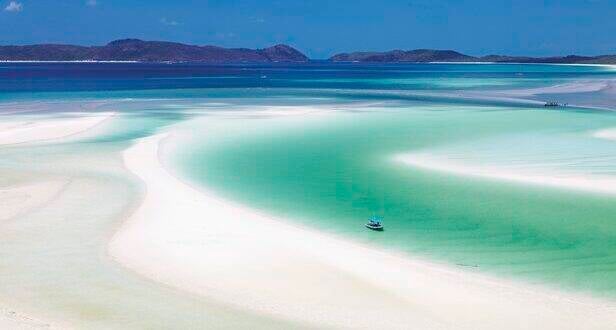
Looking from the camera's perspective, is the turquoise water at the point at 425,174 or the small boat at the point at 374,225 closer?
the turquoise water at the point at 425,174

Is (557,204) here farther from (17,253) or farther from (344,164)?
(17,253)

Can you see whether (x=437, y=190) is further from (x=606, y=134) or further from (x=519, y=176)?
(x=606, y=134)

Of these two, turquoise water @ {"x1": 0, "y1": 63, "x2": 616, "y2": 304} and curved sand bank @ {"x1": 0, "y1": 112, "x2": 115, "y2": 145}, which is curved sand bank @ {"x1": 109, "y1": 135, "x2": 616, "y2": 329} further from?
curved sand bank @ {"x1": 0, "y1": 112, "x2": 115, "y2": 145}

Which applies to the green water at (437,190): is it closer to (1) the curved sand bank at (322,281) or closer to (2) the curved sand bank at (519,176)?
(2) the curved sand bank at (519,176)

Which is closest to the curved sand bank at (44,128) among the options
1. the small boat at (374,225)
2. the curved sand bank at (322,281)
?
the curved sand bank at (322,281)

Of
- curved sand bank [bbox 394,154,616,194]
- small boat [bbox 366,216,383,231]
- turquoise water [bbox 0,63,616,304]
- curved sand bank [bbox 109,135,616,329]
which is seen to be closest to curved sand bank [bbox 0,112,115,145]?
turquoise water [bbox 0,63,616,304]

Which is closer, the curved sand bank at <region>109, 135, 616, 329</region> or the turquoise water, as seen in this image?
the curved sand bank at <region>109, 135, 616, 329</region>

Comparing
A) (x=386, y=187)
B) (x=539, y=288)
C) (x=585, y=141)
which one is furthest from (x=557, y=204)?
(x=585, y=141)
